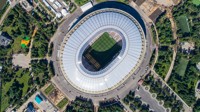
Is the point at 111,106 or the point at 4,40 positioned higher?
the point at 4,40

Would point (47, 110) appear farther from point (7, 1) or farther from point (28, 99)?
Answer: point (7, 1)

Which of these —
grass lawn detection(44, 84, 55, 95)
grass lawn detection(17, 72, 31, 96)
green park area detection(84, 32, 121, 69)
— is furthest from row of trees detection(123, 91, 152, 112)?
grass lawn detection(17, 72, 31, 96)

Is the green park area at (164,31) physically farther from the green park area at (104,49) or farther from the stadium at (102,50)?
the green park area at (104,49)

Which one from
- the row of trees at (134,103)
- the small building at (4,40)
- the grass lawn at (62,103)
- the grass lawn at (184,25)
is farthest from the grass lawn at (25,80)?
the grass lawn at (184,25)

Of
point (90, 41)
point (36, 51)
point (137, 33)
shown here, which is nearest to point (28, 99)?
point (36, 51)

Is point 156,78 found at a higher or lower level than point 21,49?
lower

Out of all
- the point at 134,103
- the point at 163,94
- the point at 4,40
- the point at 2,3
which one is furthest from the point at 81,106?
the point at 2,3

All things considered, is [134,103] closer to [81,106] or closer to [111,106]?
[111,106]
